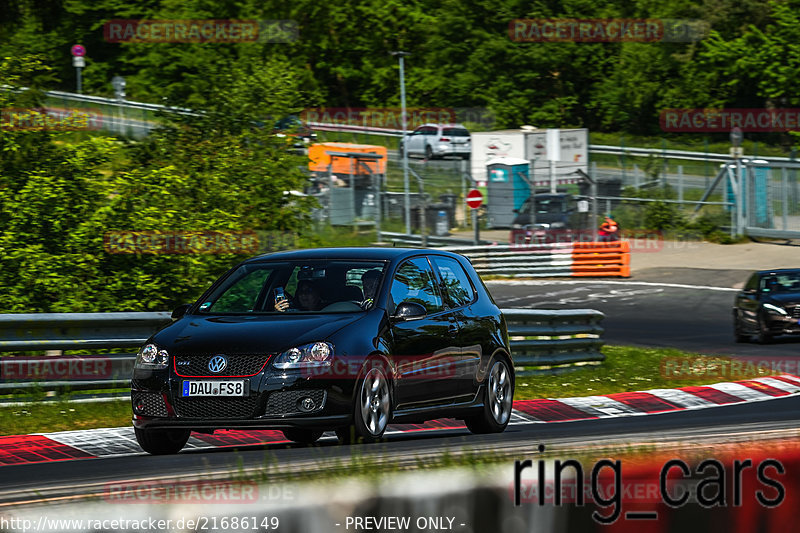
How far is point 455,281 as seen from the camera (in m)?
10.3

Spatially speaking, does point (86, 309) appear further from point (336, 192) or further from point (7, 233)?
point (336, 192)

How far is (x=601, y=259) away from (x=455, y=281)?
2702 cm

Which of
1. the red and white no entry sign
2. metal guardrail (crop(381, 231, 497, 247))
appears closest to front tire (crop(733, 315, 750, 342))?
the red and white no entry sign

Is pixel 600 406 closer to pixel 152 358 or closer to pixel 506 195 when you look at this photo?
pixel 152 358

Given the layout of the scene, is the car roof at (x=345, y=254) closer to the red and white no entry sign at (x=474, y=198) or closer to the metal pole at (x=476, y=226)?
the red and white no entry sign at (x=474, y=198)

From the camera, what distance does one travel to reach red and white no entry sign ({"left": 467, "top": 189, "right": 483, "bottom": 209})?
124 ft

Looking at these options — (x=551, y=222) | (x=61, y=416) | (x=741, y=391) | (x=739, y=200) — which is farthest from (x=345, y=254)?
(x=739, y=200)

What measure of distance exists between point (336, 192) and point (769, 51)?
2694 cm

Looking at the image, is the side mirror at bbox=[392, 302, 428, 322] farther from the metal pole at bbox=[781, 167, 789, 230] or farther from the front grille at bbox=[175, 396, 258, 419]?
the metal pole at bbox=[781, 167, 789, 230]

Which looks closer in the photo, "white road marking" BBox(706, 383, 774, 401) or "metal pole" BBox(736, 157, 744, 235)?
"white road marking" BBox(706, 383, 774, 401)

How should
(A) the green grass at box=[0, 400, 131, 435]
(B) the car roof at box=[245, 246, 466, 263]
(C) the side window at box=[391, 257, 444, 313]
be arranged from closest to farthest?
1. (C) the side window at box=[391, 257, 444, 313]
2. (B) the car roof at box=[245, 246, 466, 263]
3. (A) the green grass at box=[0, 400, 131, 435]

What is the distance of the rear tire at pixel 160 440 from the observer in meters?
8.70

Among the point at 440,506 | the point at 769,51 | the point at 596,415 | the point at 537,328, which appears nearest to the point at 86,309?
the point at 537,328

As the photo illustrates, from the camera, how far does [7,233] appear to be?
15758mm
